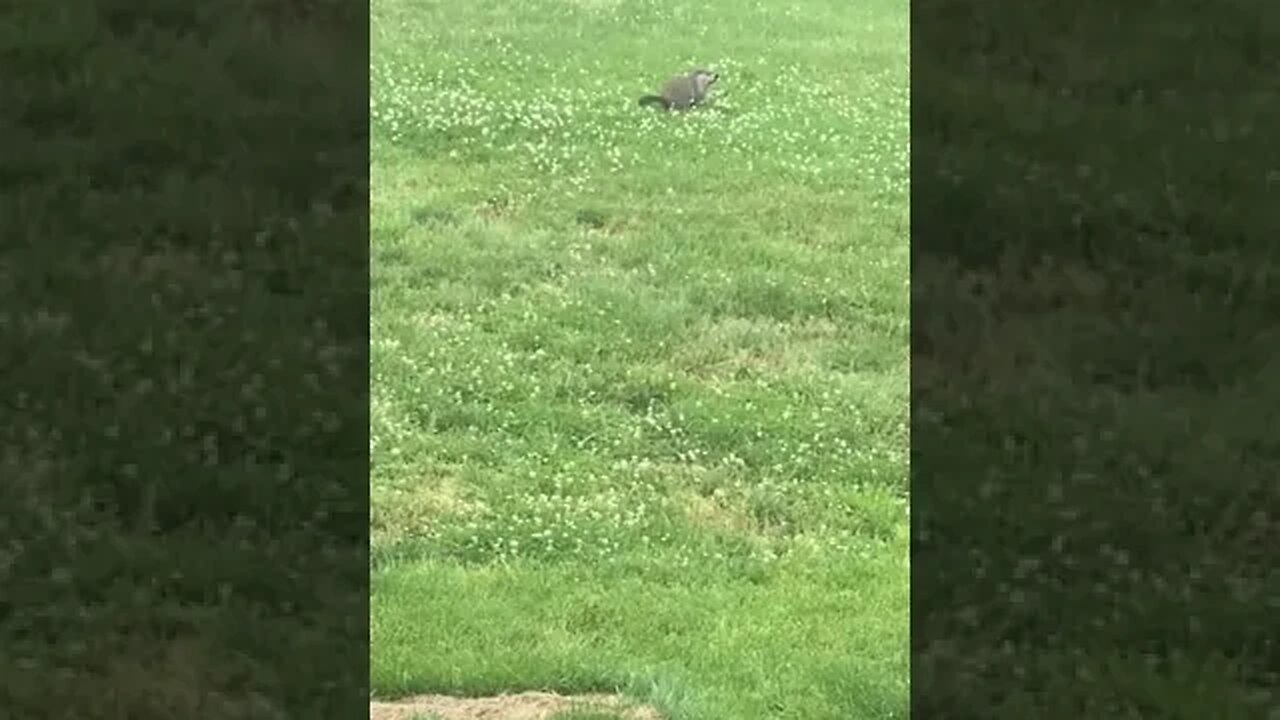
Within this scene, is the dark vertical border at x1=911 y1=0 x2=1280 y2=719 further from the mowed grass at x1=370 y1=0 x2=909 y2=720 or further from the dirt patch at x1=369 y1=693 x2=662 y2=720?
the dirt patch at x1=369 y1=693 x2=662 y2=720

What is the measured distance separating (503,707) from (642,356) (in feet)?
2.76

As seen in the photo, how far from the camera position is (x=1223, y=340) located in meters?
2.72

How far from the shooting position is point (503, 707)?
211cm

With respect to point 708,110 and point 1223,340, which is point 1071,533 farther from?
point 708,110

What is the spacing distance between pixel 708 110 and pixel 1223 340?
0.92 metres

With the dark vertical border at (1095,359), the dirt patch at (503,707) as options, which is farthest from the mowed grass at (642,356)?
the dark vertical border at (1095,359)

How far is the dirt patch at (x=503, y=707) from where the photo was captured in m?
2.11
